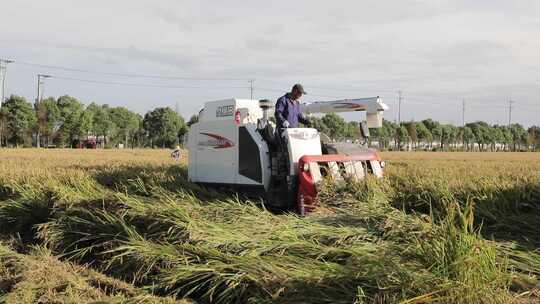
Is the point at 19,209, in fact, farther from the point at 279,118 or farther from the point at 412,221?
the point at 412,221

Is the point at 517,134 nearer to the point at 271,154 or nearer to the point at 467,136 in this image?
the point at 467,136

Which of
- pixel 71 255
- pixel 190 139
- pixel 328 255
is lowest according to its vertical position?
pixel 71 255

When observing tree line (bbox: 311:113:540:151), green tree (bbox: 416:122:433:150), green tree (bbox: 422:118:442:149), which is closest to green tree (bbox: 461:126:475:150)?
tree line (bbox: 311:113:540:151)

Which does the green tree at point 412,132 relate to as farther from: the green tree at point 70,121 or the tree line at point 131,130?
the green tree at point 70,121

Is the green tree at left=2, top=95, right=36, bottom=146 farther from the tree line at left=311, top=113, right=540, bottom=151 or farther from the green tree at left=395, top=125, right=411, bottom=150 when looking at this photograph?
the green tree at left=395, top=125, right=411, bottom=150

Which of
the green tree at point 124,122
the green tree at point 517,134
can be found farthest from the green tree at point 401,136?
the green tree at point 124,122

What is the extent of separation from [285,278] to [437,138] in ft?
368

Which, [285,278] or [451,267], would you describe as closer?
[451,267]

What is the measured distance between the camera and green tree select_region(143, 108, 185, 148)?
276 feet

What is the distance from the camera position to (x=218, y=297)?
5.13 m

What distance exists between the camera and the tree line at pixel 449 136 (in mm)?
96375

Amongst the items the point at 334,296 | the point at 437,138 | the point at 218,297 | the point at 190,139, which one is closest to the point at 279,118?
the point at 190,139

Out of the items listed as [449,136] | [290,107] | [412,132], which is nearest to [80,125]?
[412,132]

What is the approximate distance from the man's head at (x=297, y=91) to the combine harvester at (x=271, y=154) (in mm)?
633
